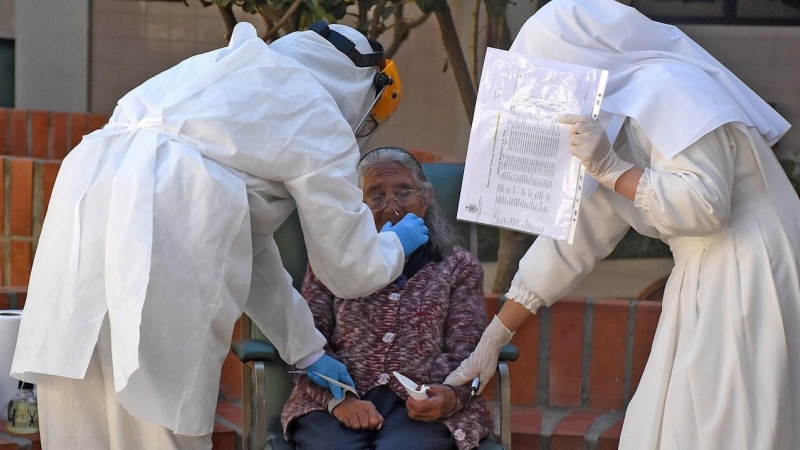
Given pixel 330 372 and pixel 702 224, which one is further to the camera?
pixel 330 372

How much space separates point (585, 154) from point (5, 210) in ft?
10.1

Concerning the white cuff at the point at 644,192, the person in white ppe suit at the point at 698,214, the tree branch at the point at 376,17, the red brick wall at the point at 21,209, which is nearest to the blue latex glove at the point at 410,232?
the person in white ppe suit at the point at 698,214

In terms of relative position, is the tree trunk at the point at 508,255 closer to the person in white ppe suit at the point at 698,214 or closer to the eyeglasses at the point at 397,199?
the eyeglasses at the point at 397,199

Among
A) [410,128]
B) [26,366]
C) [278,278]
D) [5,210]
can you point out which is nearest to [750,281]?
[278,278]

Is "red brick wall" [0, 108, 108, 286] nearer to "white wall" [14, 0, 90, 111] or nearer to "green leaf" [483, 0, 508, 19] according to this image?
"green leaf" [483, 0, 508, 19]

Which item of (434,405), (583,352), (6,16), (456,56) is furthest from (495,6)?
(6,16)

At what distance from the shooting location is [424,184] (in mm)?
3705

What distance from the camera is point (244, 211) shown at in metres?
2.67

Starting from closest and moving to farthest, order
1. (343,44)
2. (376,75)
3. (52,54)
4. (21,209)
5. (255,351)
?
(343,44)
(376,75)
(255,351)
(21,209)
(52,54)

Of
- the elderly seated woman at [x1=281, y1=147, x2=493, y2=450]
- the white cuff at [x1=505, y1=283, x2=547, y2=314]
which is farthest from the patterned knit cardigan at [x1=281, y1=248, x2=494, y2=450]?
the white cuff at [x1=505, y1=283, x2=547, y2=314]

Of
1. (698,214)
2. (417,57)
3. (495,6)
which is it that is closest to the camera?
(698,214)

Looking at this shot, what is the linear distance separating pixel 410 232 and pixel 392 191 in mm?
275

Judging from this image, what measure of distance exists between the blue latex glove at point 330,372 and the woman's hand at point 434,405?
8.3 inches

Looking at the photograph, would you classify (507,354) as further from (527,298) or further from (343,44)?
(343,44)
